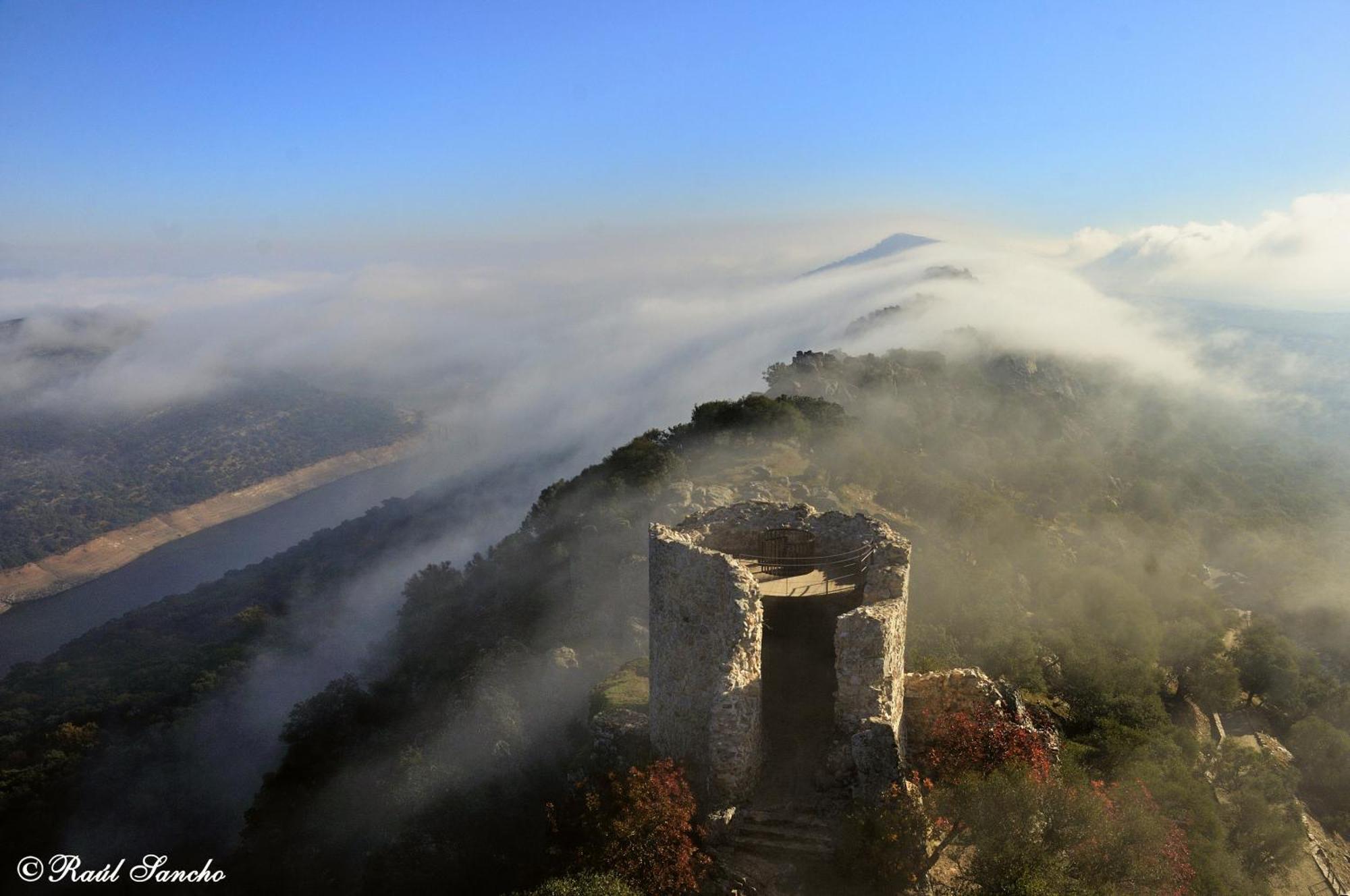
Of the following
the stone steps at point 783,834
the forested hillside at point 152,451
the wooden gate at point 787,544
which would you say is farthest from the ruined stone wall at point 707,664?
the forested hillside at point 152,451

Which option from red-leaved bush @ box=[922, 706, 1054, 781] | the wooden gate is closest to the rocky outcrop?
the wooden gate

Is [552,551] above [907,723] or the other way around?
the other way around

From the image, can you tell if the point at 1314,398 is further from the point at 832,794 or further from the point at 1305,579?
the point at 832,794

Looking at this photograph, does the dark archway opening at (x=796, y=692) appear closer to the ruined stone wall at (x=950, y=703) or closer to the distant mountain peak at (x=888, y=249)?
the ruined stone wall at (x=950, y=703)

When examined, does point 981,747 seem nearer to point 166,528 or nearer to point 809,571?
point 809,571

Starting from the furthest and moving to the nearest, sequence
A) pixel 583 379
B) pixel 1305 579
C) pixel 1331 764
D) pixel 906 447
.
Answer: pixel 583 379, pixel 906 447, pixel 1305 579, pixel 1331 764

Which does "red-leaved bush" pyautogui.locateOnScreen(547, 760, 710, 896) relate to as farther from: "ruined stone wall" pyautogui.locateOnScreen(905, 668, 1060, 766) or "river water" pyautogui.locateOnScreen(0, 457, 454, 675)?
"river water" pyautogui.locateOnScreen(0, 457, 454, 675)

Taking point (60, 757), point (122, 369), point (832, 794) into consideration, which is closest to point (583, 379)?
point (122, 369)
